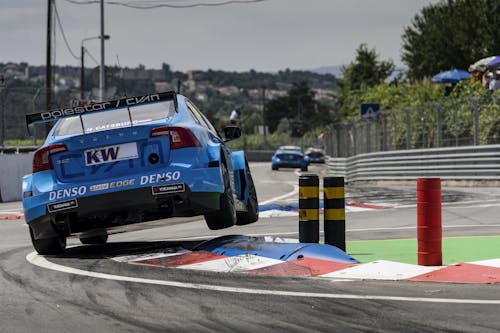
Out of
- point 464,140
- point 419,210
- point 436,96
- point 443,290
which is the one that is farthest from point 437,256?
point 436,96

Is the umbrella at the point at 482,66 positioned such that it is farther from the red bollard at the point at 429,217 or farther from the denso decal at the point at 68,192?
the denso decal at the point at 68,192

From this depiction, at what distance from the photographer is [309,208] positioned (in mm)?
10422

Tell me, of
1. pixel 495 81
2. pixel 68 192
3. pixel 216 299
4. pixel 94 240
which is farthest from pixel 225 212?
pixel 495 81

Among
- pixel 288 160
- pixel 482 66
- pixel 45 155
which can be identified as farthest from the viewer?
pixel 288 160

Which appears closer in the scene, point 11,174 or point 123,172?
point 123,172

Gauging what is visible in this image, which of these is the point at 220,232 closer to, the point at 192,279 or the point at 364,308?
the point at 192,279

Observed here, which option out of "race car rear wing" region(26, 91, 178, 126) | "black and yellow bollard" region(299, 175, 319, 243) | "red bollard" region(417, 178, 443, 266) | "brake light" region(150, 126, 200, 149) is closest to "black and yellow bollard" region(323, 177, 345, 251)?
"black and yellow bollard" region(299, 175, 319, 243)

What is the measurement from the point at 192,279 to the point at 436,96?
3937cm

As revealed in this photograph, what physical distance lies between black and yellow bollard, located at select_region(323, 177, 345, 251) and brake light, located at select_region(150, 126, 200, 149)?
4.43 ft

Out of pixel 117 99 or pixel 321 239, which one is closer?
pixel 117 99

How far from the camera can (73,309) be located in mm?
6938

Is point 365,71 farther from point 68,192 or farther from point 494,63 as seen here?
point 68,192

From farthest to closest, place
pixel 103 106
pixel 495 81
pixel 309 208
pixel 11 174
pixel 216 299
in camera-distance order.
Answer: pixel 495 81
pixel 11 174
pixel 309 208
pixel 103 106
pixel 216 299

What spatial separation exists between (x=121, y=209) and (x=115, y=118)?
0.97m
